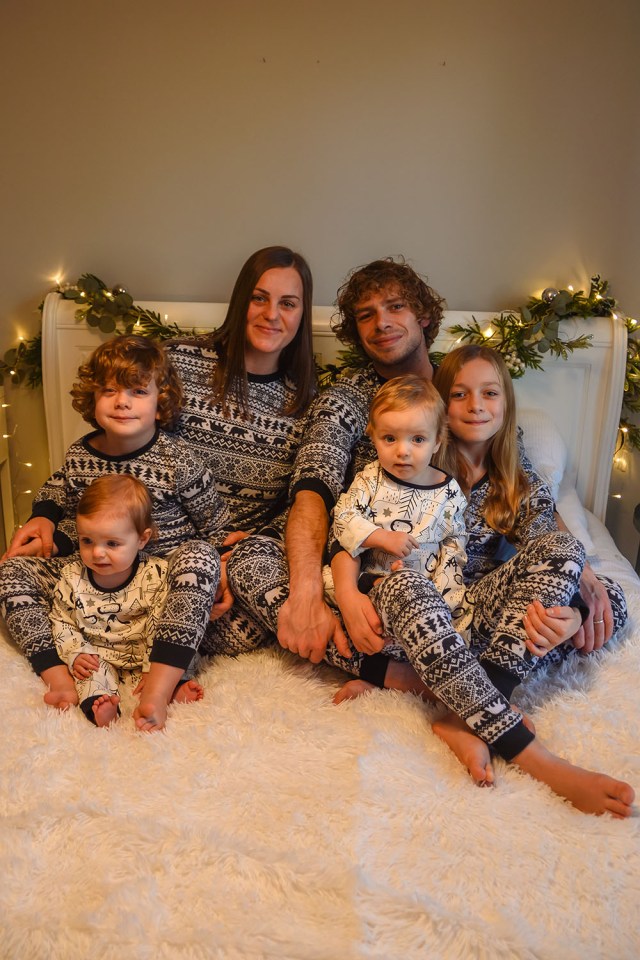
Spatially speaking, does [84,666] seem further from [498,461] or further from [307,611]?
[498,461]

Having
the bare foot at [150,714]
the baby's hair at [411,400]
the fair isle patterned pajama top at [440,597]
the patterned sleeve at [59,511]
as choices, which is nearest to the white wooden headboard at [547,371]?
the fair isle patterned pajama top at [440,597]

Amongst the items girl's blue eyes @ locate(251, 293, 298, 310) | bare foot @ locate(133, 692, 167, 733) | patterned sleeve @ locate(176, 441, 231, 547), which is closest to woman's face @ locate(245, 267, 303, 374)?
girl's blue eyes @ locate(251, 293, 298, 310)

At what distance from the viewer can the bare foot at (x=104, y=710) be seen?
1609 millimetres

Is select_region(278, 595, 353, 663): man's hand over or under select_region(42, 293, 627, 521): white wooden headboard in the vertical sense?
under

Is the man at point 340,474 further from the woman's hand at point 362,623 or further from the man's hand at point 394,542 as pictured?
the man's hand at point 394,542

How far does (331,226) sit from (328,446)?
3.13 ft

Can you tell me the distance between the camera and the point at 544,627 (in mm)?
1633

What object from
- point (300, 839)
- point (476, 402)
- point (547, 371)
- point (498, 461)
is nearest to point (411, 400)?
point (476, 402)

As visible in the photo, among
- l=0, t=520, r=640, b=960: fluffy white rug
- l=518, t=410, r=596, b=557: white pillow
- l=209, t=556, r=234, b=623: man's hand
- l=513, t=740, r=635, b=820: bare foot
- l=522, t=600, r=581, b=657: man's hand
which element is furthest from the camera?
l=518, t=410, r=596, b=557: white pillow

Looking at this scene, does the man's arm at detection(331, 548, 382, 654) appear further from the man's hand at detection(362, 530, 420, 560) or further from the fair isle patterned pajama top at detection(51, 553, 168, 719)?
the fair isle patterned pajama top at detection(51, 553, 168, 719)

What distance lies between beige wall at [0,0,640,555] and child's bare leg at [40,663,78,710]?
4.70 feet

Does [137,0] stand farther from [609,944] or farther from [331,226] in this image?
[609,944]

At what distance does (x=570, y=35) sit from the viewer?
8.07ft

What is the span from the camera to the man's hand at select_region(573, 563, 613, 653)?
1783mm
